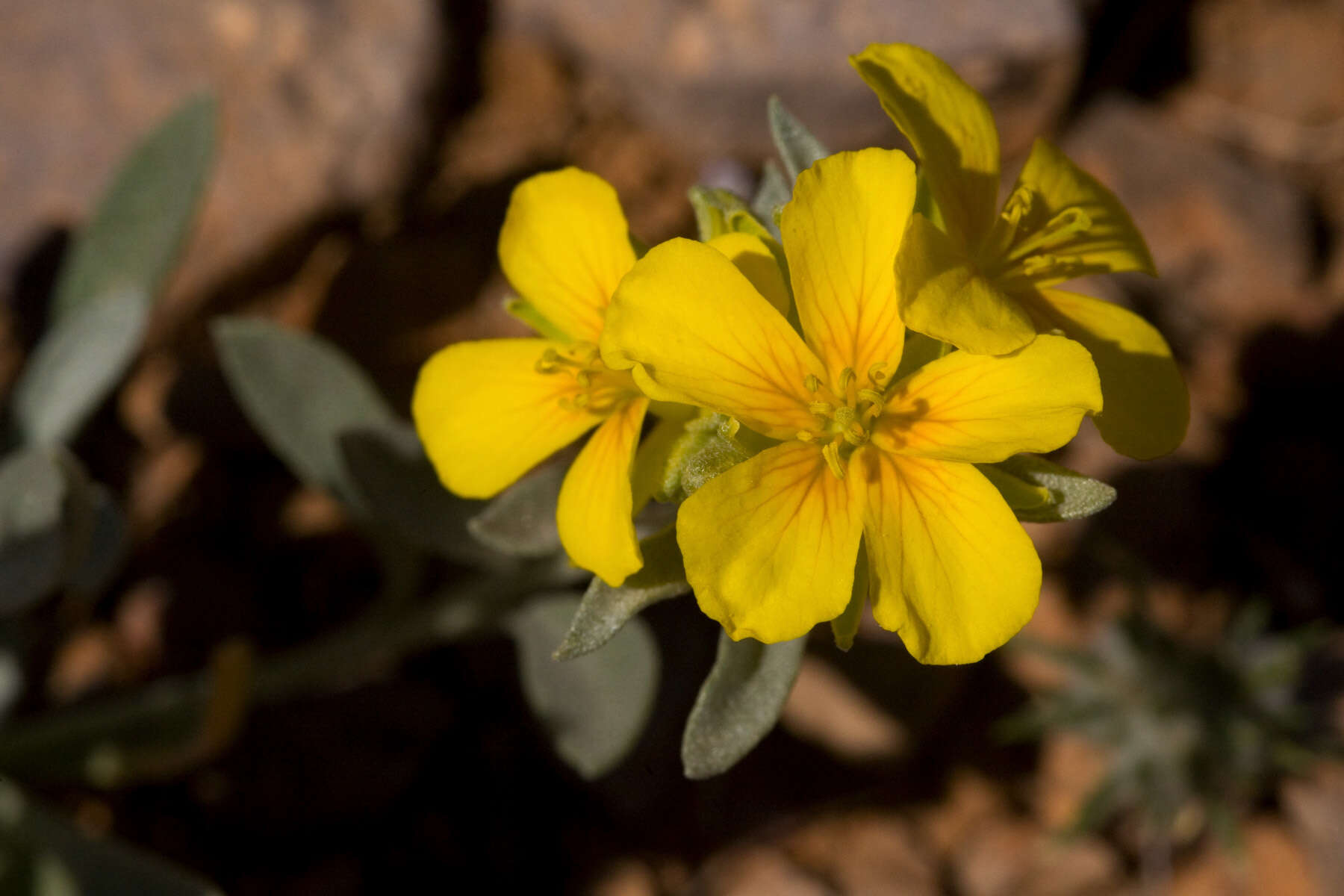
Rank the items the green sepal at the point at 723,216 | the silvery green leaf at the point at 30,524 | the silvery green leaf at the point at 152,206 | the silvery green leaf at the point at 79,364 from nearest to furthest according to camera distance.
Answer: the green sepal at the point at 723,216, the silvery green leaf at the point at 30,524, the silvery green leaf at the point at 79,364, the silvery green leaf at the point at 152,206

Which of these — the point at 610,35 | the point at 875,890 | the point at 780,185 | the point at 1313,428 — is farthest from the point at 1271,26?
the point at 875,890

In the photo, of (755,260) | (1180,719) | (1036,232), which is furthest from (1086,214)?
(1180,719)

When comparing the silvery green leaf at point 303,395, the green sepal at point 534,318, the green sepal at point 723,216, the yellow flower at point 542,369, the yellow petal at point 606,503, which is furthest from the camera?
the silvery green leaf at point 303,395

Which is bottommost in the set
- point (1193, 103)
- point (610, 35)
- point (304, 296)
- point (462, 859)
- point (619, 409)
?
point (462, 859)

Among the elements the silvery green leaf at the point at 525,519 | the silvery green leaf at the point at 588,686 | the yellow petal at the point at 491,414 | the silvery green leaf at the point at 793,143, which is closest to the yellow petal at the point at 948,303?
the silvery green leaf at the point at 793,143

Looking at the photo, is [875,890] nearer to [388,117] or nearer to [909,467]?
[909,467]

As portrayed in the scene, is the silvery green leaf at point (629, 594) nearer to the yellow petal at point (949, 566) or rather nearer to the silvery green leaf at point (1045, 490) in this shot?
the yellow petal at point (949, 566)

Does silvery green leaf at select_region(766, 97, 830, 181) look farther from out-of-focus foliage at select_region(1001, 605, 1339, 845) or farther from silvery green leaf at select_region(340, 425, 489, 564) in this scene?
out-of-focus foliage at select_region(1001, 605, 1339, 845)
